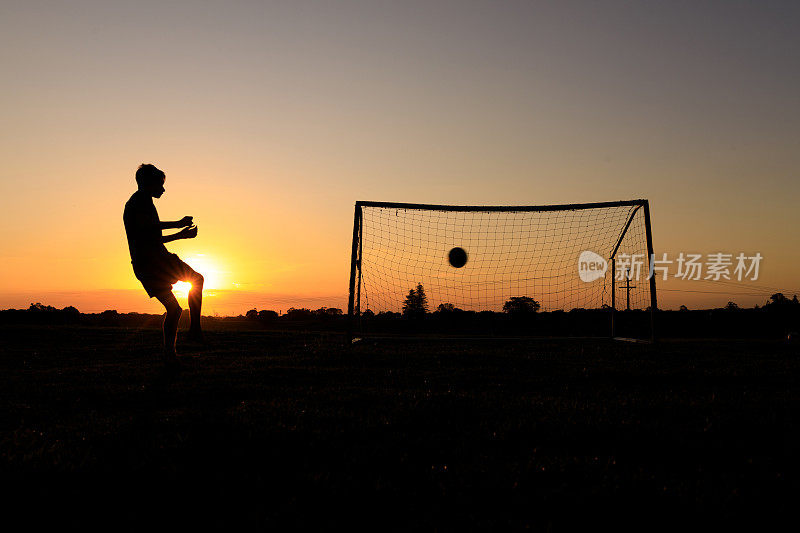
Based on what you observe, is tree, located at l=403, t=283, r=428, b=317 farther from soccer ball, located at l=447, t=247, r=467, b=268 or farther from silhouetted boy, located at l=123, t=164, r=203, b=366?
silhouetted boy, located at l=123, t=164, r=203, b=366

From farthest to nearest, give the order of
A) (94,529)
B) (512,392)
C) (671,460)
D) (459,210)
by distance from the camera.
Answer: (459,210), (512,392), (671,460), (94,529)

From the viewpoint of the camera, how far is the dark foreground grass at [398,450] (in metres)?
2.51

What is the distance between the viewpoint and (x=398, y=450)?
3410 mm

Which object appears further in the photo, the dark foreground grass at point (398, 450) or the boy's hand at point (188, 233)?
the boy's hand at point (188, 233)


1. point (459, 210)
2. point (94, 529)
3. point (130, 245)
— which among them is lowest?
point (94, 529)

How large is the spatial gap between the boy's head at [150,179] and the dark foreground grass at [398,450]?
2255 mm

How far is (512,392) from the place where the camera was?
18.3 ft

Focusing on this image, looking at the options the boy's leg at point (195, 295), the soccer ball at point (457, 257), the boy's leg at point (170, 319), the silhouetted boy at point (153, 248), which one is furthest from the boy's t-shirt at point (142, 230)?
the soccer ball at point (457, 257)

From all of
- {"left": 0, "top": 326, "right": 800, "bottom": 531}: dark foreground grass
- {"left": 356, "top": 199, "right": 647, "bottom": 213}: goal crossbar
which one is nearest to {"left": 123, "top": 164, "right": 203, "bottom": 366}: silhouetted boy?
{"left": 0, "top": 326, "right": 800, "bottom": 531}: dark foreground grass

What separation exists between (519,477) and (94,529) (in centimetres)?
204

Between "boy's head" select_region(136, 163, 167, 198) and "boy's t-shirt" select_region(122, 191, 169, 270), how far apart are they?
3.7 inches

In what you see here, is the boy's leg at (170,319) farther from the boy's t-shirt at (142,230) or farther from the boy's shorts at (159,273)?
the boy's t-shirt at (142,230)

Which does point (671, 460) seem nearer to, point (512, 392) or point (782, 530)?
point (782, 530)

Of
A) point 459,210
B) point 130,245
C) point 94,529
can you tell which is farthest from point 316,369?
point 459,210
